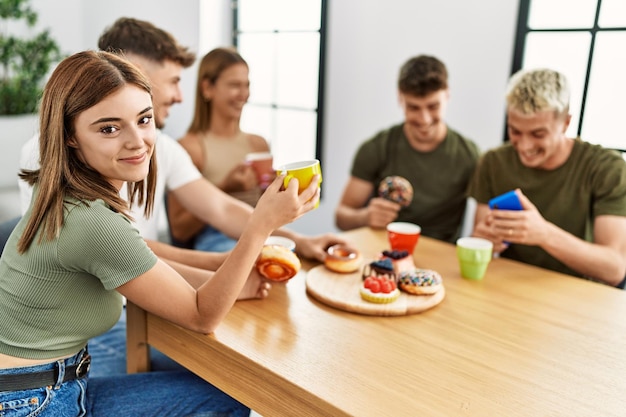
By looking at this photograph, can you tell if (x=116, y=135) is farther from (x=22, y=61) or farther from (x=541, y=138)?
(x=22, y=61)

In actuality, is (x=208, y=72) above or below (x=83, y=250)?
above

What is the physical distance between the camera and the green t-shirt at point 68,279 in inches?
39.8

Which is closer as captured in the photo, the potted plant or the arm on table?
the arm on table

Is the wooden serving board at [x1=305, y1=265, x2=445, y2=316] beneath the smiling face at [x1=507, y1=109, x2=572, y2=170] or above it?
beneath

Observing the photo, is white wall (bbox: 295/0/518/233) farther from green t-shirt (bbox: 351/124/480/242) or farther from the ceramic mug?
the ceramic mug

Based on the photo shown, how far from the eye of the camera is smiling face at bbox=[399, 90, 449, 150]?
2.12 m

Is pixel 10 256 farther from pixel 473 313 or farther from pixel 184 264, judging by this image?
pixel 473 313

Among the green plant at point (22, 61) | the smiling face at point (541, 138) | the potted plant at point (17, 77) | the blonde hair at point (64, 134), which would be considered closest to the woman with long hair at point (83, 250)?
the blonde hair at point (64, 134)

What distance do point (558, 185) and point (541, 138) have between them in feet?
0.55

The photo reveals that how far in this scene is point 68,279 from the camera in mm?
1060

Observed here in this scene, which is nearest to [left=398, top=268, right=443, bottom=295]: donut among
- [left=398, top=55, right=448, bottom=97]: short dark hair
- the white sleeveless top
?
[left=398, top=55, right=448, bottom=97]: short dark hair

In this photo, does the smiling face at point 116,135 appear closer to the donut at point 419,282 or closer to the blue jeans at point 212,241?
the donut at point 419,282

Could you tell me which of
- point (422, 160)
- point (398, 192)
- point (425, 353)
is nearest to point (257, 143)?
point (422, 160)

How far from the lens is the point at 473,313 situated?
1.24 metres
